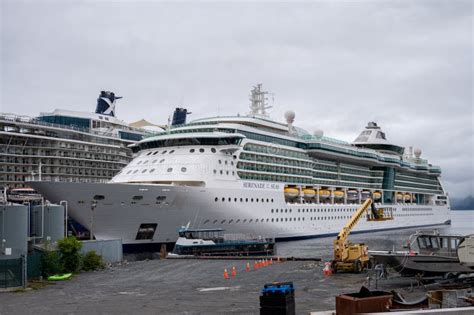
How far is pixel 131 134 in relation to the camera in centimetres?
7206

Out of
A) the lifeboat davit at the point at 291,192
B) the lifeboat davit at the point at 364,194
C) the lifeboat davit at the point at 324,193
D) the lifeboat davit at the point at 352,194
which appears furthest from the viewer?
the lifeboat davit at the point at 364,194

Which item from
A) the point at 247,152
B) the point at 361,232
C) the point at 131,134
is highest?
the point at 131,134

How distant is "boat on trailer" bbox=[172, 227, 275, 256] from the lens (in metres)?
37.5

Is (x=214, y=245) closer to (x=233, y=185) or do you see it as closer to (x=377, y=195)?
(x=233, y=185)

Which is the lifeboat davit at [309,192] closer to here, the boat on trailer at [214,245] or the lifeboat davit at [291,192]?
the lifeboat davit at [291,192]

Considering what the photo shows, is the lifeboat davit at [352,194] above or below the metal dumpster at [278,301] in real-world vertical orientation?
above

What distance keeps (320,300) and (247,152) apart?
107 feet

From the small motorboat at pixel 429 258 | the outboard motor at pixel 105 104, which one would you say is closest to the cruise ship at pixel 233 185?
the small motorboat at pixel 429 258

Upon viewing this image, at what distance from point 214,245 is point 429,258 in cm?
1996

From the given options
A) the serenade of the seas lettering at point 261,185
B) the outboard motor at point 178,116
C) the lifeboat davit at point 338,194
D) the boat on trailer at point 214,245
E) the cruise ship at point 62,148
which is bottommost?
the boat on trailer at point 214,245

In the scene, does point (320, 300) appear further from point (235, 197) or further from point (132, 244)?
point (235, 197)

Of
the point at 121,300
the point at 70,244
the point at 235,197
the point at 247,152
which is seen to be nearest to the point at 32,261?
the point at 70,244

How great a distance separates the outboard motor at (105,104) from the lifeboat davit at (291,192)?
109 feet

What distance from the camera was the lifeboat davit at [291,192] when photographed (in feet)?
176
